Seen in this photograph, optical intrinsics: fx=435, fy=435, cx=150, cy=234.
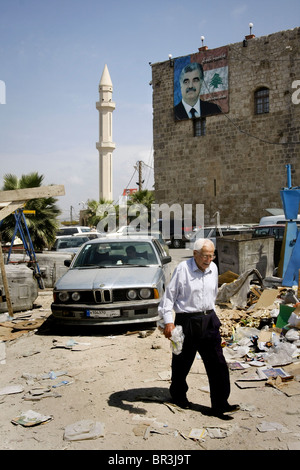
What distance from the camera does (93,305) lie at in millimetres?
6504

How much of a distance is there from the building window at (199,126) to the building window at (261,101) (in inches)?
146

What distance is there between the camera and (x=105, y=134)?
51781 mm

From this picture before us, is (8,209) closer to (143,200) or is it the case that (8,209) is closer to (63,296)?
(63,296)

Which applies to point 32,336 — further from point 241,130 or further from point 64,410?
point 241,130

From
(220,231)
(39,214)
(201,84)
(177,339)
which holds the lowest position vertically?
(177,339)

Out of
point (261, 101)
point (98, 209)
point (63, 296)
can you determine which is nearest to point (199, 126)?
point (261, 101)

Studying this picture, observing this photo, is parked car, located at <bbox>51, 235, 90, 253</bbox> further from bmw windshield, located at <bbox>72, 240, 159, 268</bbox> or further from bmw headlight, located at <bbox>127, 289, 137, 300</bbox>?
bmw headlight, located at <bbox>127, 289, 137, 300</bbox>

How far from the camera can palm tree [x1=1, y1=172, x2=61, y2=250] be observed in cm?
1512

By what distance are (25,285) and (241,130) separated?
22.2 metres

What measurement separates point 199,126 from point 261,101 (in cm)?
451

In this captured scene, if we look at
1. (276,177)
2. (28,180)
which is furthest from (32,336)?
(276,177)

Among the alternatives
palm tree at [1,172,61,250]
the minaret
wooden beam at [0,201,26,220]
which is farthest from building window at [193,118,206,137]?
the minaret

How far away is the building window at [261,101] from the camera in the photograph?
26906 millimetres

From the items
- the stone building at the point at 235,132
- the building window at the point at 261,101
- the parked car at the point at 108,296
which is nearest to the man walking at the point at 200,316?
the parked car at the point at 108,296
